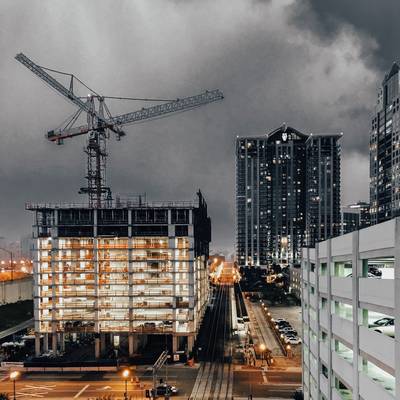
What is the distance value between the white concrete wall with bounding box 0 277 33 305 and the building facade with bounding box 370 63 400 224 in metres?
139

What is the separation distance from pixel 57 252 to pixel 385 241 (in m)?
71.7

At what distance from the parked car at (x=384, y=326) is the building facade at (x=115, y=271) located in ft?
173

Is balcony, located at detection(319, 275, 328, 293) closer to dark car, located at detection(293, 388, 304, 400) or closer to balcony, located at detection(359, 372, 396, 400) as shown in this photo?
balcony, located at detection(359, 372, 396, 400)

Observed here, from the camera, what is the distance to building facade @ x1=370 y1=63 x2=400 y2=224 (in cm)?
16875

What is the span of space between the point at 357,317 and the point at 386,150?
172 meters

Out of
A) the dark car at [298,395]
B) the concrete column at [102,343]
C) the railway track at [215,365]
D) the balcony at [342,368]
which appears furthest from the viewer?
the concrete column at [102,343]

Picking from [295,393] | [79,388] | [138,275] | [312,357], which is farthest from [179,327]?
[312,357]

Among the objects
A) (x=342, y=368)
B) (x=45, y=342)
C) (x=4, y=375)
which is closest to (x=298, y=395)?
(x=342, y=368)

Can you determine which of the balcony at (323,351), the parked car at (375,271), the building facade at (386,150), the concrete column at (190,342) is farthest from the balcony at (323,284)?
the building facade at (386,150)

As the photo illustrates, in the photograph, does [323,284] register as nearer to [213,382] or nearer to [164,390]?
[164,390]

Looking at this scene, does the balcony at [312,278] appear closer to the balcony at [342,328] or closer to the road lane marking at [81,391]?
the balcony at [342,328]

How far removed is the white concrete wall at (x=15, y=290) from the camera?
124794mm

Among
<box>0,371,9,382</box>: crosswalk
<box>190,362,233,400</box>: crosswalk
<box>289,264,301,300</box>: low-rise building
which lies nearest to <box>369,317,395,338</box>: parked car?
<box>190,362,233,400</box>: crosswalk

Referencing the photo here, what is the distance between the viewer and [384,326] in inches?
1060
